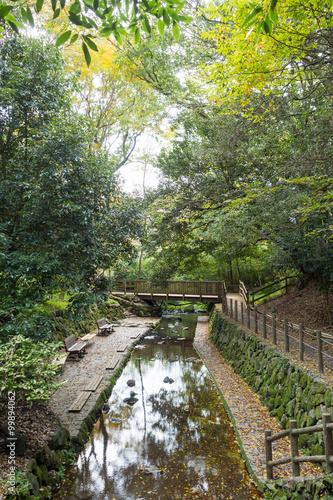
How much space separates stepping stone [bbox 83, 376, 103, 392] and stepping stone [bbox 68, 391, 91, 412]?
11.0 inches

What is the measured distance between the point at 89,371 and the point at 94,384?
129cm

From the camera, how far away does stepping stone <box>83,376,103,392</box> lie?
27.2ft

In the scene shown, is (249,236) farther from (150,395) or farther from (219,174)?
(150,395)

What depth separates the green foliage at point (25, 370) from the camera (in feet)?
14.5

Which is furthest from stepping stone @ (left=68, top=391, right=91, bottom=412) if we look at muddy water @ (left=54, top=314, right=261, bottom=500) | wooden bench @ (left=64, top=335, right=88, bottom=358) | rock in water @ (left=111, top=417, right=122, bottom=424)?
wooden bench @ (left=64, top=335, right=88, bottom=358)

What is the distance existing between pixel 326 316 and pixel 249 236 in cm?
422

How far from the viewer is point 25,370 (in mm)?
4777

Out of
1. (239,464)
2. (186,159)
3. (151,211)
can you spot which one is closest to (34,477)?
(239,464)

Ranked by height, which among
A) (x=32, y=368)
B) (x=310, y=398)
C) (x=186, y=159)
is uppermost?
(x=186, y=159)

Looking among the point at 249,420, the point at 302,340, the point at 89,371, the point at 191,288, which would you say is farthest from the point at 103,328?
the point at 302,340

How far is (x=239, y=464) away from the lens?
5562 millimetres

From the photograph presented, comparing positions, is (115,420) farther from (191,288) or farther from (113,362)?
(191,288)

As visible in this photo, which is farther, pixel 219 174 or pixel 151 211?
pixel 151 211

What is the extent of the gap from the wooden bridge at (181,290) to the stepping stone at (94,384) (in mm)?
10514
